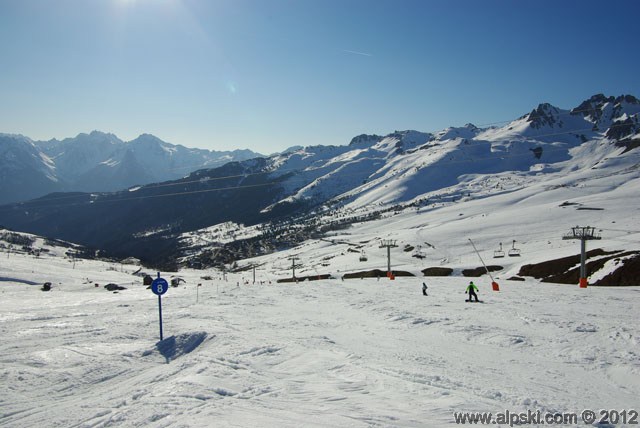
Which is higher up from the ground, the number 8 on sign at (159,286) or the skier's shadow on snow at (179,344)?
the number 8 on sign at (159,286)

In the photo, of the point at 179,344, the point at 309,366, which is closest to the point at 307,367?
the point at 309,366

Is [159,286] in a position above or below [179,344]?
above

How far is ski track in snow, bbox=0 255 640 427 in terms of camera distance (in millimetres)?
8000

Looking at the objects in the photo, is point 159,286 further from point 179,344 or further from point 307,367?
point 307,367

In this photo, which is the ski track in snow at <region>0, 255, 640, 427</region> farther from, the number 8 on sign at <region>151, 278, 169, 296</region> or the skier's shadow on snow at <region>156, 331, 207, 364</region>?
the number 8 on sign at <region>151, 278, 169, 296</region>

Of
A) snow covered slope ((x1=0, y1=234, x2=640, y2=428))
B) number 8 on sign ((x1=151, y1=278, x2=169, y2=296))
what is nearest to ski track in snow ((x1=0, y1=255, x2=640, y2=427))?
snow covered slope ((x1=0, y1=234, x2=640, y2=428))

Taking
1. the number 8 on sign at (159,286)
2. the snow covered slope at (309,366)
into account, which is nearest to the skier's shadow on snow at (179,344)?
the snow covered slope at (309,366)

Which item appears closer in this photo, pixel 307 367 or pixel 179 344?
pixel 307 367

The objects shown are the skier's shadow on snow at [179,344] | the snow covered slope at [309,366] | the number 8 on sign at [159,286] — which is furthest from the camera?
the number 8 on sign at [159,286]

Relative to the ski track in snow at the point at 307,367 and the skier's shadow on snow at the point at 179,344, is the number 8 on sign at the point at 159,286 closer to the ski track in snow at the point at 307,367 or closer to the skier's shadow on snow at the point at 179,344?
the ski track in snow at the point at 307,367

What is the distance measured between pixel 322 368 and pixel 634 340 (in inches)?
512

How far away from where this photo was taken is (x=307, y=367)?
1075 centimetres

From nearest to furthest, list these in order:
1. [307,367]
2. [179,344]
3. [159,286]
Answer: [307,367]
[179,344]
[159,286]

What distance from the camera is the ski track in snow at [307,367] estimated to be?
8.00 m
